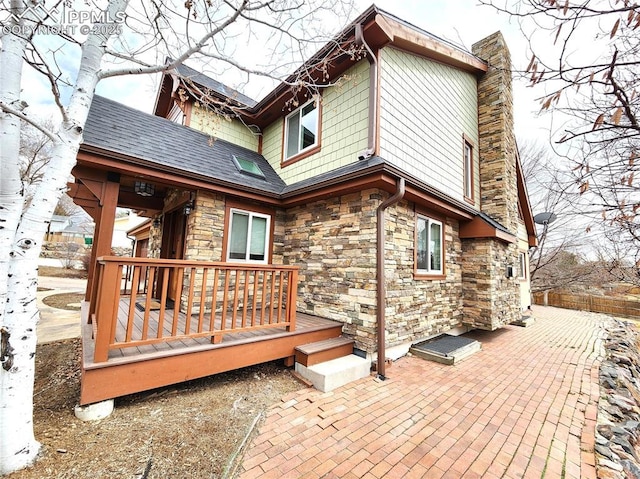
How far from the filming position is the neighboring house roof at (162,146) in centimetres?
430

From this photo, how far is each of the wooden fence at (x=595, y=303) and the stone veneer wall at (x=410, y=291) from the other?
44.0 feet

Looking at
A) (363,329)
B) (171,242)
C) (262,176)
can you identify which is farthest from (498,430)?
(171,242)

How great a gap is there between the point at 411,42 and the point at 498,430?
6607 millimetres

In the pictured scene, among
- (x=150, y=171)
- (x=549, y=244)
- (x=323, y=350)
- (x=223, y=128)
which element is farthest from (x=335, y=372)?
(x=549, y=244)

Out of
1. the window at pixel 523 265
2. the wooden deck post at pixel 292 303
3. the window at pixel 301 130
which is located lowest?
the wooden deck post at pixel 292 303

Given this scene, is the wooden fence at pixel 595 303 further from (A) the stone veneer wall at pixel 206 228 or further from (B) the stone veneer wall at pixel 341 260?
(A) the stone veneer wall at pixel 206 228

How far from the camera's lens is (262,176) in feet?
20.9

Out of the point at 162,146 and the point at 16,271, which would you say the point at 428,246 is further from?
the point at 16,271

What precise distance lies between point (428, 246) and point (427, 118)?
2954 mm

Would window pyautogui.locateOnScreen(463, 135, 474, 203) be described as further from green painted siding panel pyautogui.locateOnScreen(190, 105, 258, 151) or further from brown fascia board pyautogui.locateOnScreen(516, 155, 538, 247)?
green painted siding panel pyautogui.locateOnScreen(190, 105, 258, 151)

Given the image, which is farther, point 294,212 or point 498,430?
point 294,212

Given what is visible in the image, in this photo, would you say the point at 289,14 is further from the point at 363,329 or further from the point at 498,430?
the point at 498,430

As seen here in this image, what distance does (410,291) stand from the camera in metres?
5.12

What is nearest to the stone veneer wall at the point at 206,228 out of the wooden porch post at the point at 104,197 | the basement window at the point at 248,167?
the basement window at the point at 248,167
